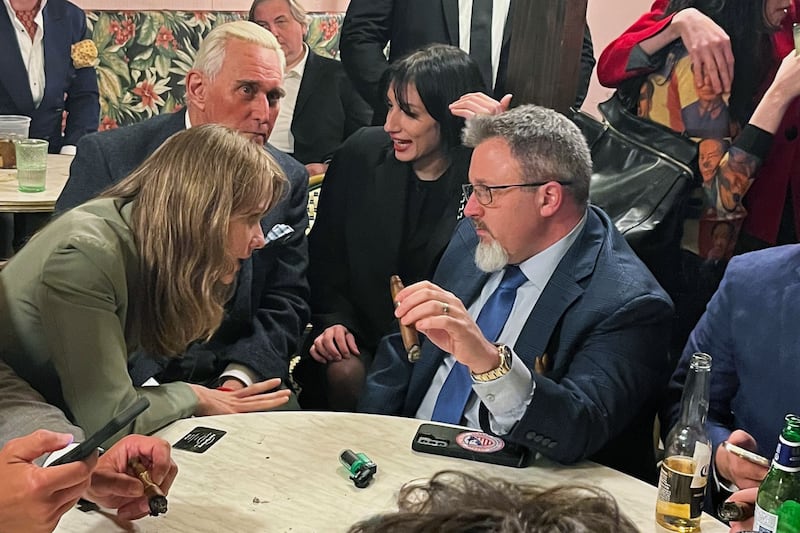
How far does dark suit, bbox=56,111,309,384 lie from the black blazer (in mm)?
101

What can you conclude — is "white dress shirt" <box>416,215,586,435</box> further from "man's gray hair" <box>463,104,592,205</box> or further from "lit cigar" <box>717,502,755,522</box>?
"lit cigar" <box>717,502,755,522</box>

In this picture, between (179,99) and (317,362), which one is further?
(179,99)

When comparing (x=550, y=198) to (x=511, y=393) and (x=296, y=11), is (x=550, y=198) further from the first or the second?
(x=296, y=11)

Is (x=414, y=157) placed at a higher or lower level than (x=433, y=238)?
higher

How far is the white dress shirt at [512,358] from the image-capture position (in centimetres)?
159

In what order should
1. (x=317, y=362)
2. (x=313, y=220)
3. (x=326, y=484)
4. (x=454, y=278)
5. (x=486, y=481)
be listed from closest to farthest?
(x=486, y=481) → (x=326, y=484) → (x=454, y=278) → (x=317, y=362) → (x=313, y=220)

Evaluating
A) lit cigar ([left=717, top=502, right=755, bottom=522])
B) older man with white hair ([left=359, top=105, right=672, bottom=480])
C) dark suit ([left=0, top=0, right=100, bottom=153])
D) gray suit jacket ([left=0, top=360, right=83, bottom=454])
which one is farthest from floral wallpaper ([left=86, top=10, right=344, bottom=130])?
lit cigar ([left=717, top=502, right=755, bottom=522])

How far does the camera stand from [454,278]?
2.12m

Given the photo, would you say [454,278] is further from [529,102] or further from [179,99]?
[179,99]

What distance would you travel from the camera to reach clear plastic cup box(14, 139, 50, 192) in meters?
2.89

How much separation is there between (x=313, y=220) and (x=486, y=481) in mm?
2103

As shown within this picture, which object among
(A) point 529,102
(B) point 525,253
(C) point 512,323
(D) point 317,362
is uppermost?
(A) point 529,102

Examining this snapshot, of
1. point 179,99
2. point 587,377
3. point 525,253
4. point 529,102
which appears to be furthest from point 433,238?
point 179,99

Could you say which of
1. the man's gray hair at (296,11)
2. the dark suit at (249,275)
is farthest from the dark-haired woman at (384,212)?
the man's gray hair at (296,11)
